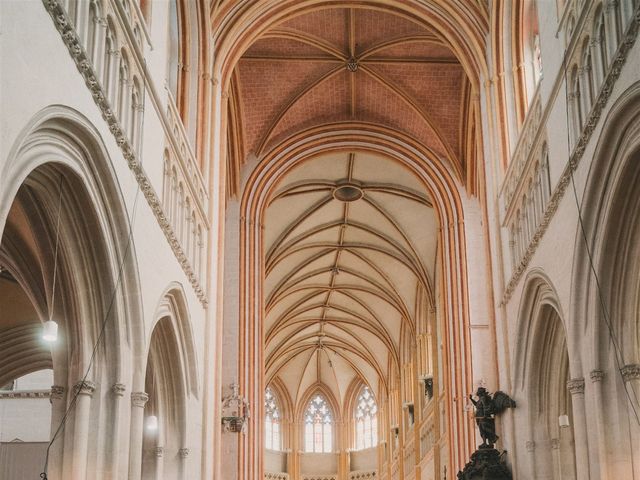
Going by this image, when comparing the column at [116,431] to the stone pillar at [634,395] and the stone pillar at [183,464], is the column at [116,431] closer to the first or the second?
the stone pillar at [183,464]

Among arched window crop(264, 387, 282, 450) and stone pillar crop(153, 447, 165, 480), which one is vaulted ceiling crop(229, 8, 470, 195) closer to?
stone pillar crop(153, 447, 165, 480)

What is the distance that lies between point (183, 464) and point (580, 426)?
6.15m

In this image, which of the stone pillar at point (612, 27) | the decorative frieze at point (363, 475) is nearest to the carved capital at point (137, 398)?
the stone pillar at point (612, 27)

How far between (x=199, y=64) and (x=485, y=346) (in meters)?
→ 10.1

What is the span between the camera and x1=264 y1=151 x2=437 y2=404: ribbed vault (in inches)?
1062

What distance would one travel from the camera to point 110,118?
9898mm

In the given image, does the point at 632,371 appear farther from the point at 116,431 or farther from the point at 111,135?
the point at 111,135

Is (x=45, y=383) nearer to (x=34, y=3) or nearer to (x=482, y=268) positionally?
(x=482, y=268)

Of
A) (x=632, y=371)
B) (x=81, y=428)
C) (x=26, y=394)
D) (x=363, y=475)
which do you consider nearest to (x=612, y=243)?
(x=632, y=371)

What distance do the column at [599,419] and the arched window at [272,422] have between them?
110 feet

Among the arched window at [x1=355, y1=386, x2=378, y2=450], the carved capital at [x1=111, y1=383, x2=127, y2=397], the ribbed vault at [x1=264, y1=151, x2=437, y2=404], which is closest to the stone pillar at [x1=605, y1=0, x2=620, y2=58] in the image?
the carved capital at [x1=111, y1=383, x2=127, y2=397]

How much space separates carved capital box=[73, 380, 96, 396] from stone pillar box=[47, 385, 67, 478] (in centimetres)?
25

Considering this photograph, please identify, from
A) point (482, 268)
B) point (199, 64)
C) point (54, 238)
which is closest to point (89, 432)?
point (54, 238)

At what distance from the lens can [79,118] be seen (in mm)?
8852
